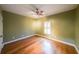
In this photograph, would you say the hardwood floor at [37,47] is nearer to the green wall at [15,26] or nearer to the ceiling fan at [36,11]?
the green wall at [15,26]

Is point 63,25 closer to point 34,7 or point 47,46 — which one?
point 47,46

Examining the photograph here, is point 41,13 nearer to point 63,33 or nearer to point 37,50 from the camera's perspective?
point 63,33

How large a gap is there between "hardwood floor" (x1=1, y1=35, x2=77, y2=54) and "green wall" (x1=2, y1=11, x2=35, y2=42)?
0.14 metres

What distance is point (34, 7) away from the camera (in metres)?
1.67

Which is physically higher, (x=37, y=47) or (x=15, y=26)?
(x=15, y=26)

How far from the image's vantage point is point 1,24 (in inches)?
66.4

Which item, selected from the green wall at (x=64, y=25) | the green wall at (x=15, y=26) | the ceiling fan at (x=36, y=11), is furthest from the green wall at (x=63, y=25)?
the green wall at (x=15, y=26)

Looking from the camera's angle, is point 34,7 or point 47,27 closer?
point 34,7

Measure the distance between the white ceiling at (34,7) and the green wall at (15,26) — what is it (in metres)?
0.10

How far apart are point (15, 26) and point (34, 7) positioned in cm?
56

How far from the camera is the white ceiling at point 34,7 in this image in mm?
1650

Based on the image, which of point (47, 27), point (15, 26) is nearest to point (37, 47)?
point (47, 27)

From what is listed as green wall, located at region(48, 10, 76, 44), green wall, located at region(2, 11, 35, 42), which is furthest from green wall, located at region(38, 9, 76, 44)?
green wall, located at region(2, 11, 35, 42)
